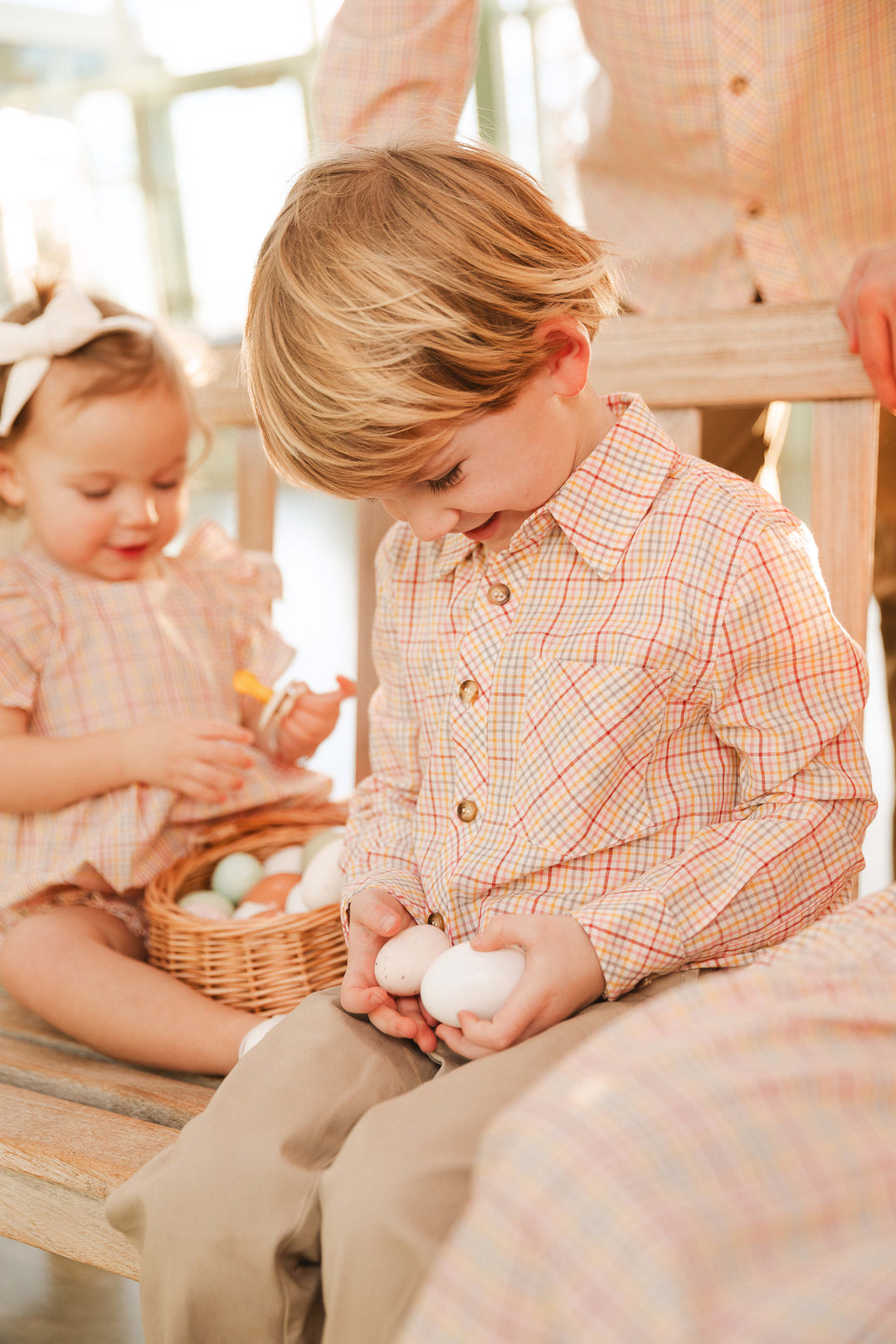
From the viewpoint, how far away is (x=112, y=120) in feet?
22.7

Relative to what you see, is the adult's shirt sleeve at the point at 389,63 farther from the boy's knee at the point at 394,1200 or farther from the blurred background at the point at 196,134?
the blurred background at the point at 196,134

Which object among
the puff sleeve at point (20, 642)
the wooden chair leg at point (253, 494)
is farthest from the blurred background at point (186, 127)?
the puff sleeve at point (20, 642)

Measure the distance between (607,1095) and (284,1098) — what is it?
36 centimetres

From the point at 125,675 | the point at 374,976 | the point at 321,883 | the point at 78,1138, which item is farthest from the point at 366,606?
the point at 78,1138

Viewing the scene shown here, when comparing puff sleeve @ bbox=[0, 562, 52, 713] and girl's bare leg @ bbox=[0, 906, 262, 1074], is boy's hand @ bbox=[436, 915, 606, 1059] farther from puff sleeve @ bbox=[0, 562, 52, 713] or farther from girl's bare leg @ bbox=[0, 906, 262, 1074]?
puff sleeve @ bbox=[0, 562, 52, 713]

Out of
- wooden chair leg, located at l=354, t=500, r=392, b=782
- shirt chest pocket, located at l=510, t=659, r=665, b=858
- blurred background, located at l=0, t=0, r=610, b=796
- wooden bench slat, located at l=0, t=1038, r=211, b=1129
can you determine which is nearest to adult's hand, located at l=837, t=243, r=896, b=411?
shirt chest pocket, located at l=510, t=659, r=665, b=858

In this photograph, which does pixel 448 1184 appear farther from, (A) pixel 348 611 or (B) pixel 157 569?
(A) pixel 348 611

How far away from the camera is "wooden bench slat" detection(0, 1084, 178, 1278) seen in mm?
979

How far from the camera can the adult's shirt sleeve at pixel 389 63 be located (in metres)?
1.34

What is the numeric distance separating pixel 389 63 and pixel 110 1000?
1037 millimetres

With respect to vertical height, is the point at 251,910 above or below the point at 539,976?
below

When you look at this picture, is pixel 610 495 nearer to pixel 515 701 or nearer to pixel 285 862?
pixel 515 701

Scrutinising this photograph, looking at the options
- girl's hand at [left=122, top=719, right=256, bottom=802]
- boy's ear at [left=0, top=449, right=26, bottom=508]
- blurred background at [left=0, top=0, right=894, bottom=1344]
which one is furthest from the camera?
blurred background at [left=0, top=0, right=894, bottom=1344]

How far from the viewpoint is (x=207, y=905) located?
1.35 metres
